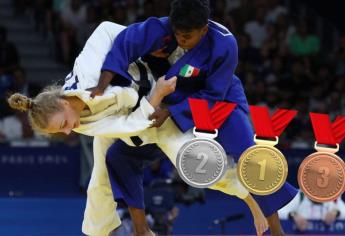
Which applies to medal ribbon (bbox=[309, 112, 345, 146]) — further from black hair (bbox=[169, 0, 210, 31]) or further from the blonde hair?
the blonde hair

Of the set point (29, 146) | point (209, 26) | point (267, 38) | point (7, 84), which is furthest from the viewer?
point (267, 38)

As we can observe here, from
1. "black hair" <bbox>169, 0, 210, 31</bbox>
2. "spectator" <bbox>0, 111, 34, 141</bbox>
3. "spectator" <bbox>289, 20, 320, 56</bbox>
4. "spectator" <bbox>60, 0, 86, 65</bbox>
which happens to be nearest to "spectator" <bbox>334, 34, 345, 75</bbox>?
"spectator" <bbox>289, 20, 320, 56</bbox>

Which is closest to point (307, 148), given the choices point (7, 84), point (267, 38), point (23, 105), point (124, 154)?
point (267, 38)

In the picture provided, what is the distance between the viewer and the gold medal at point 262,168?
445 centimetres

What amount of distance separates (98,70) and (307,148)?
4684 millimetres

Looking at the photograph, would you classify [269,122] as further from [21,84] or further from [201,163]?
[21,84]

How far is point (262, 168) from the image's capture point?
4.45 metres

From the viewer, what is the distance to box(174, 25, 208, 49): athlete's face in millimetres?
4605

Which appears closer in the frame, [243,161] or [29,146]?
[243,161]

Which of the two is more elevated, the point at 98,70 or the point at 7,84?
the point at 98,70

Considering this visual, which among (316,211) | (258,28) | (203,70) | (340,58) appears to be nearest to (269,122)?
(203,70)

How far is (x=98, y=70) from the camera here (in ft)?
15.4

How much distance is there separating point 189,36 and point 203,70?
0.20 meters

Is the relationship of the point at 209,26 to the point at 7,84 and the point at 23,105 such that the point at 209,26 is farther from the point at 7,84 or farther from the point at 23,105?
the point at 7,84
